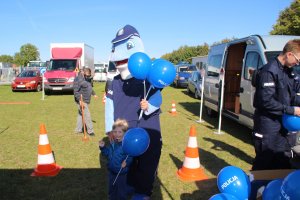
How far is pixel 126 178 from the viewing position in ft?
11.9

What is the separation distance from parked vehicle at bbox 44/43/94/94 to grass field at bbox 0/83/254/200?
28.5 ft

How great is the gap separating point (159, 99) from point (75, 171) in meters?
3.11

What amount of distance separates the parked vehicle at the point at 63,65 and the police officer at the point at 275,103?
55.2 ft

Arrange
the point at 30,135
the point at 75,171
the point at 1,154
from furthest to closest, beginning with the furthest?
the point at 30,135 < the point at 1,154 < the point at 75,171

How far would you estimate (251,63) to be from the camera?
7.74 metres

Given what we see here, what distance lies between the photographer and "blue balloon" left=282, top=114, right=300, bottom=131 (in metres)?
3.29

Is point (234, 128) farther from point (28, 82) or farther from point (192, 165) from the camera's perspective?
point (28, 82)

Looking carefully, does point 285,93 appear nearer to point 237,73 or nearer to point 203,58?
point 237,73

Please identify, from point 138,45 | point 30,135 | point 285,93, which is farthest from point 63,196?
point 30,135

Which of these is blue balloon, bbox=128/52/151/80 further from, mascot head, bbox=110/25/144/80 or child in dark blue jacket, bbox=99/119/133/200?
child in dark blue jacket, bbox=99/119/133/200

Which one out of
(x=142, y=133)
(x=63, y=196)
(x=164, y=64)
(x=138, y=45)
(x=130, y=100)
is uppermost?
(x=138, y=45)

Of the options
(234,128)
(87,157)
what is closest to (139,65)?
(87,157)

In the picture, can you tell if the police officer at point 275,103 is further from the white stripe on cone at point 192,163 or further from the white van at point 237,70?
the white van at point 237,70

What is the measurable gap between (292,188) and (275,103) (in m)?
1.78
